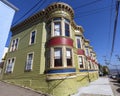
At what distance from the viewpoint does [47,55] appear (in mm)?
12688

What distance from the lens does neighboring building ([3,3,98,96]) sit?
11133 millimetres

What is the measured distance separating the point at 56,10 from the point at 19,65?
9.42m

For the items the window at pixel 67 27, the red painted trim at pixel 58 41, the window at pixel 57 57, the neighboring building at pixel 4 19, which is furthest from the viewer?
the window at pixel 67 27

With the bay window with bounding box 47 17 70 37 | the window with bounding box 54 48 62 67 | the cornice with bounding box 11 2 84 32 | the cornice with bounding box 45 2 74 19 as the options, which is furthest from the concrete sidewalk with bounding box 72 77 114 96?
the cornice with bounding box 45 2 74 19

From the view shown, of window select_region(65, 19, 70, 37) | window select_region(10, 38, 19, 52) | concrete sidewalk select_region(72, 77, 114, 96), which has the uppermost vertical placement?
window select_region(65, 19, 70, 37)

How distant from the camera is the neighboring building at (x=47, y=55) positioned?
36.5 feet

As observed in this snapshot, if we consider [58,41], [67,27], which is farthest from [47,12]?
[58,41]

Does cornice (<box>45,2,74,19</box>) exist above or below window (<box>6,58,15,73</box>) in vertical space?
above

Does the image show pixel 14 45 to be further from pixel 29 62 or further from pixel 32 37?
pixel 29 62

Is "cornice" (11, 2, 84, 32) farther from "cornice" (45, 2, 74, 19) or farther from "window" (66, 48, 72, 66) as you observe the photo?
"window" (66, 48, 72, 66)

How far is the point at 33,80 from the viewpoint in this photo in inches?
497

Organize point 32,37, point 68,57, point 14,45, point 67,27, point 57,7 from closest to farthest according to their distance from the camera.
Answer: point 68,57 < point 57,7 < point 67,27 < point 32,37 < point 14,45

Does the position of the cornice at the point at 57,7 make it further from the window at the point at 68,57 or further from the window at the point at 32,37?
the window at the point at 68,57

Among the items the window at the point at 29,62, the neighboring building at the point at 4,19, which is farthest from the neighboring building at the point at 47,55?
the neighboring building at the point at 4,19
